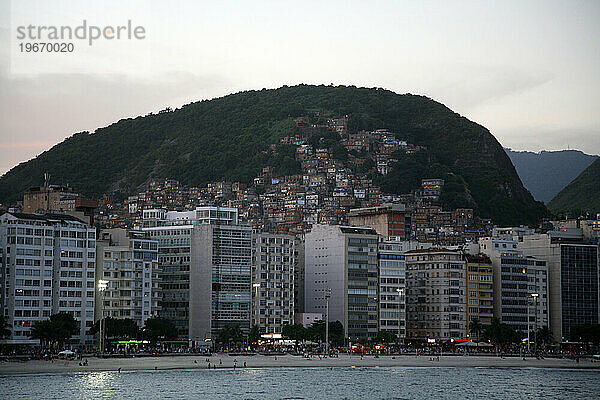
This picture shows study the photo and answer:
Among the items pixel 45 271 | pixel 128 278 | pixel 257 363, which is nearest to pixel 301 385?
pixel 257 363

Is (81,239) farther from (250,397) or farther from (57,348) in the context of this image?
(250,397)

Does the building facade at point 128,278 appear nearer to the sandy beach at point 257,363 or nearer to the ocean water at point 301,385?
the sandy beach at point 257,363

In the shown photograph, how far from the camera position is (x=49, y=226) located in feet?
594

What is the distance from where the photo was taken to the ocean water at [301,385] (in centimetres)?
12538

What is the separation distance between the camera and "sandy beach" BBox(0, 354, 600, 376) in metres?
145

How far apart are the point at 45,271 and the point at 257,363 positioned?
39840 mm

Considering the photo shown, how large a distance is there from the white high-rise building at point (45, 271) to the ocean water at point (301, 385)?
28032mm

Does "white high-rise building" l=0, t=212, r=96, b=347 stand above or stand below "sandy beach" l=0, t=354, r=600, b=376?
above

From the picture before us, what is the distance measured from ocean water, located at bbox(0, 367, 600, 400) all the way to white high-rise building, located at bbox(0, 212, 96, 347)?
28.0m

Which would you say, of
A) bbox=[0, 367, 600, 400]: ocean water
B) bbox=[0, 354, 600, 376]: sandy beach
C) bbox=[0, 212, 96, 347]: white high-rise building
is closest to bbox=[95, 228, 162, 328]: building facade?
bbox=[0, 212, 96, 347]: white high-rise building

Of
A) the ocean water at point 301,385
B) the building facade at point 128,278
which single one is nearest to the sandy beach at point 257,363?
the ocean water at point 301,385

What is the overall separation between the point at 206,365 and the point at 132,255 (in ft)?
119

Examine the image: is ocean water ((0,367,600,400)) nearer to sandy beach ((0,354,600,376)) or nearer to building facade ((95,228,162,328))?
sandy beach ((0,354,600,376))

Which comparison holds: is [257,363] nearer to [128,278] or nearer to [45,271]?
[128,278]
